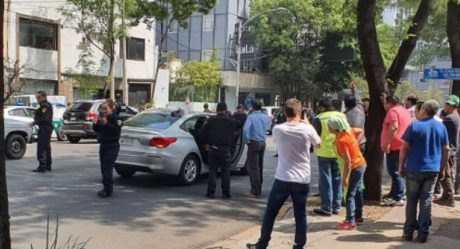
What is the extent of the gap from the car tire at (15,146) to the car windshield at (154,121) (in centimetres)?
434

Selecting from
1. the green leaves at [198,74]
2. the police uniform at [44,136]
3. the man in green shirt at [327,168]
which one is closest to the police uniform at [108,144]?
the police uniform at [44,136]

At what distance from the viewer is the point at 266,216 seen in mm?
6043

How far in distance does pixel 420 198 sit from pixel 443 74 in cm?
947

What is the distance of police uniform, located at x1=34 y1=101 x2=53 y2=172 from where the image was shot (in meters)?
12.0

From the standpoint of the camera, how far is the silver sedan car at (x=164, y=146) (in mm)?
10695

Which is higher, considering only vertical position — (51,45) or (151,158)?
(51,45)

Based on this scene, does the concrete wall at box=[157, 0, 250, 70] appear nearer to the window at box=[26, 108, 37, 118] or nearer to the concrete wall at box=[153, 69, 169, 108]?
the concrete wall at box=[153, 69, 169, 108]

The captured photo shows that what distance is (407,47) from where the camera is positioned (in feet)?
31.9

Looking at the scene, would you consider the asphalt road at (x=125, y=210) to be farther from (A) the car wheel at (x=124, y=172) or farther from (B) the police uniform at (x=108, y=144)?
(B) the police uniform at (x=108, y=144)

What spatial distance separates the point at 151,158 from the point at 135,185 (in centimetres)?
77

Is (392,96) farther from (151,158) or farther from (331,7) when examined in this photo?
(331,7)

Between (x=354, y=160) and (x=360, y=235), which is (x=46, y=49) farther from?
(x=360, y=235)

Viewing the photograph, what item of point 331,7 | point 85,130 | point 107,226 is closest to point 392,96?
point 107,226

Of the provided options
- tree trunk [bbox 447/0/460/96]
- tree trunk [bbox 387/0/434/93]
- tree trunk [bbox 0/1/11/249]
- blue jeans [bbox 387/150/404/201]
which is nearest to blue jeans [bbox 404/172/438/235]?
blue jeans [bbox 387/150/404/201]
